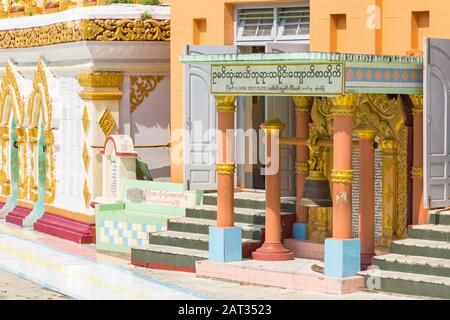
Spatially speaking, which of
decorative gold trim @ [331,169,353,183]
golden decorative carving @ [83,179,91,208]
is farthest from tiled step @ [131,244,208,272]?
golden decorative carving @ [83,179,91,208]

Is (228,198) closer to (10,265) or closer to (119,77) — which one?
(10,265)

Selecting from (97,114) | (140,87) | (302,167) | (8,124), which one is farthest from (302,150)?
(8,124)

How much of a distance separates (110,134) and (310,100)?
4577 mm

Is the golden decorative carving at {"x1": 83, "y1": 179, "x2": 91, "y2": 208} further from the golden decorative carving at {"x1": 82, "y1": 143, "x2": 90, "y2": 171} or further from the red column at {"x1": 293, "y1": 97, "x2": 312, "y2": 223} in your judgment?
the red column at {"x1": 293, "y1": 97, "x2": 312, "y2": 223}

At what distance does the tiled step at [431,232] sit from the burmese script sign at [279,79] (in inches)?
75.9

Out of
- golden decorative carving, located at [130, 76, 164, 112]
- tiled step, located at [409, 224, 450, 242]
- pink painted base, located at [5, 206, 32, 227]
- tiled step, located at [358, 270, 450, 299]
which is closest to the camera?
tiled step, located at [358, 270, 450, 299]

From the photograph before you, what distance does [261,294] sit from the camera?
1684 centimetres

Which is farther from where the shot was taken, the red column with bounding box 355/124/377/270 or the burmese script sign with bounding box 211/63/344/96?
the red column with bounding box 355/124/377/270

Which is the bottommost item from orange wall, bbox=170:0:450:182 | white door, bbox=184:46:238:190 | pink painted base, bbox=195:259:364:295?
pink painted base, bbox=195:259:364:295

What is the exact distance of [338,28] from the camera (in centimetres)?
1941

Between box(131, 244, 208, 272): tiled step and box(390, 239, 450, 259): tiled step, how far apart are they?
2798 millimetres

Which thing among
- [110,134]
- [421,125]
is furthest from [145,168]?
[421,125]

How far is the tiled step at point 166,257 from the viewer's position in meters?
18.8

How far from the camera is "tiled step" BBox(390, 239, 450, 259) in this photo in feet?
54.3
